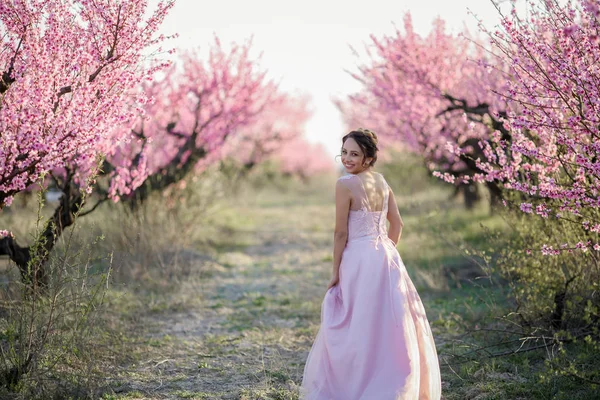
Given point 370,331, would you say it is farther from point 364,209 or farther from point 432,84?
point 432,84

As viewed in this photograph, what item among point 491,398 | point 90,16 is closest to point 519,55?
point 491,398

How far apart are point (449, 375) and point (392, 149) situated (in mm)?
14012

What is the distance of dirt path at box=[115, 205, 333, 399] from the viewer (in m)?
4.39

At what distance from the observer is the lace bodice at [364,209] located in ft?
12.9

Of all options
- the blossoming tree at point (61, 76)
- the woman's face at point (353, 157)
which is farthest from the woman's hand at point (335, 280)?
the blossoming tree at point (61, 76)

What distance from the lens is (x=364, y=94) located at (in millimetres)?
12547

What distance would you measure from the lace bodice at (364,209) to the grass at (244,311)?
3.61 feet

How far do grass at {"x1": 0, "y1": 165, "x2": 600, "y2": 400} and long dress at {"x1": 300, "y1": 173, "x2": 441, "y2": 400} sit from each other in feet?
1.54

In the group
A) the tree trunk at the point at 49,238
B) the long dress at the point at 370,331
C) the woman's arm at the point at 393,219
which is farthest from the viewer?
the tree trunk at the point at 49,238

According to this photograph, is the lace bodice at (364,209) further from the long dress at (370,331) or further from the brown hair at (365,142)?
the brown hair at (365,142)

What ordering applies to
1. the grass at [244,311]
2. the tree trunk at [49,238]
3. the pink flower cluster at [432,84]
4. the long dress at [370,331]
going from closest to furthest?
the long dress at [370,331], the grass at [244,311], the tree trunk at [49,238], the pink flower cluster at [432,84]

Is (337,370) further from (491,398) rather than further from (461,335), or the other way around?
(461,335)

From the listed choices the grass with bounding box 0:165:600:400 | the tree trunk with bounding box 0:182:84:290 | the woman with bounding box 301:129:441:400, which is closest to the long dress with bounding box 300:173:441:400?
the woman with bounding box 301:129:441:400

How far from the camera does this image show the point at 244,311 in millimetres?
6887
